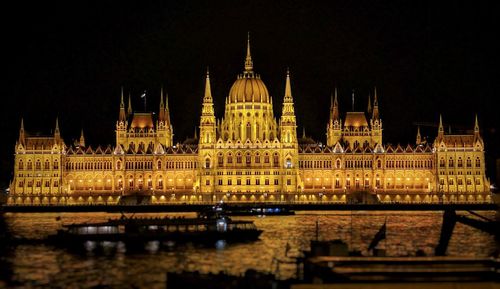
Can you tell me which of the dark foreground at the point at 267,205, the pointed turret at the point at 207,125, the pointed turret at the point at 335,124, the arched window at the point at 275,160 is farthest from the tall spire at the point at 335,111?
the dark foreground at the point at 267,205

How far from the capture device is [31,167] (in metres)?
158

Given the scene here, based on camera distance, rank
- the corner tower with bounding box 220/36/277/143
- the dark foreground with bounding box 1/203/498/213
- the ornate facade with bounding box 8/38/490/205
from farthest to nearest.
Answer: the corner tower with bounding box 220/36/277/143, the ornate facade with bounding box 8/38/490/205, the dark foreground with bounding box 1/203/498/213

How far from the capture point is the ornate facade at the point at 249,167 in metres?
153

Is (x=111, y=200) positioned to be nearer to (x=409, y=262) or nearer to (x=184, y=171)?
(x=184, y=171)

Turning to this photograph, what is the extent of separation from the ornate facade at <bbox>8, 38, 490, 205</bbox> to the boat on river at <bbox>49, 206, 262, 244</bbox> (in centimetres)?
6008

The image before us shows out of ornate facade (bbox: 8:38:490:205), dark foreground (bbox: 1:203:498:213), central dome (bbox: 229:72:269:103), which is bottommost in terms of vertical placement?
dark foreground (bbox: 1:203:498:213)

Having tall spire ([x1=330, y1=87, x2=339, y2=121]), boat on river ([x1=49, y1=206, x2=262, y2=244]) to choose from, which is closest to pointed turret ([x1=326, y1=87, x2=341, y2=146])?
tall spire ([x1=330, y1=87, x2=339, y2=121])

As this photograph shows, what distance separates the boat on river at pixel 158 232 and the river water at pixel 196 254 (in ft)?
8.97

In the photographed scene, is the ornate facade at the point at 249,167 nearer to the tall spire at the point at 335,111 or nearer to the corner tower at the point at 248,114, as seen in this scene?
the corner tower at the point at 248,114

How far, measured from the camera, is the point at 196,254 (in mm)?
75062

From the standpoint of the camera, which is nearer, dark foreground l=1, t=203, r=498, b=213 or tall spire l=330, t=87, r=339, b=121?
dark foreground l=1, t=203, r=498, b=213

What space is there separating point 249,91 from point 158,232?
7242 centimetres

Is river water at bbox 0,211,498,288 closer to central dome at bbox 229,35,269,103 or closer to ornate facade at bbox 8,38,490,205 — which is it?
ornate facade at bbox 8,38,490,205

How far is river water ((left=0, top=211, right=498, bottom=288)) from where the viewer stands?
62.1 m
